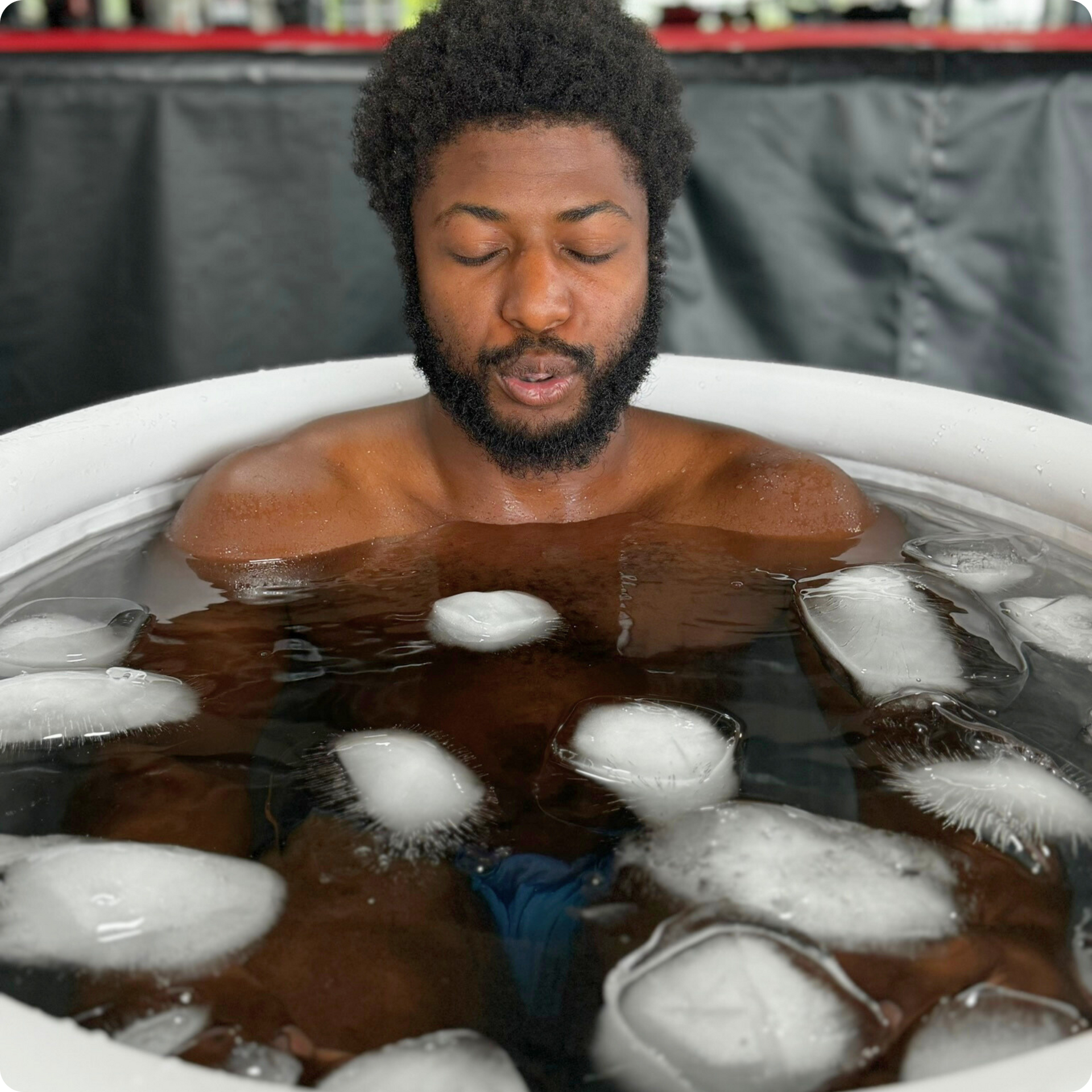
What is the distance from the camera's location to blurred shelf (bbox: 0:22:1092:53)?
225 centimetres

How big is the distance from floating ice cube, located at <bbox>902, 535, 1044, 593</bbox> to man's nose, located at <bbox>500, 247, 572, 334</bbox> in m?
0.47

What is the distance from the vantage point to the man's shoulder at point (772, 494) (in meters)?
1.40

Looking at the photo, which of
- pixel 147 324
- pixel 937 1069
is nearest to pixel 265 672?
pixel 937 1069

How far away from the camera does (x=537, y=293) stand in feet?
4.04

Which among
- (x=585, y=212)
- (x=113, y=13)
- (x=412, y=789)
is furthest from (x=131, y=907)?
(x=113, y=13)

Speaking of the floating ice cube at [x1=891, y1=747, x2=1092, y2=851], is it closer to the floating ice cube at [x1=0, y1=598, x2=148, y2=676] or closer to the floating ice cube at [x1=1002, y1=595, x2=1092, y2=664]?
the floating ice cube at [x1=1002, y1=595, x2=1092, y2=664]

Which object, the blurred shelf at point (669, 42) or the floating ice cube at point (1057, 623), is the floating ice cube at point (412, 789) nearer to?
the floating ice cube at point (1057, 623)

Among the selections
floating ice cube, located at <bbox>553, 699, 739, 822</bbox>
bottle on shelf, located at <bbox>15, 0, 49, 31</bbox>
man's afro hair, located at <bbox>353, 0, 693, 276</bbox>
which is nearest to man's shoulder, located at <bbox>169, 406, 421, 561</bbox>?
man's afro hair, located at <bbox>353, 0, 693, 276</bbox>

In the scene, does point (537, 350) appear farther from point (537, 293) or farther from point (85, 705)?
point (85, 705)

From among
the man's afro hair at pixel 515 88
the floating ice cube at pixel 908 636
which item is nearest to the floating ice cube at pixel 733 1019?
the floating ice cube at pixel 908 636

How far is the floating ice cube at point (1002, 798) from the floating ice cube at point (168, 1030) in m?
0.50

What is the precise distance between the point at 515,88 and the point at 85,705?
75 centimetres

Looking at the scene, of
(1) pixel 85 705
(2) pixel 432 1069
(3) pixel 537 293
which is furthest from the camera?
(3) pixel 537 293

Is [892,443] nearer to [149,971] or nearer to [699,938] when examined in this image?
[699,938]
